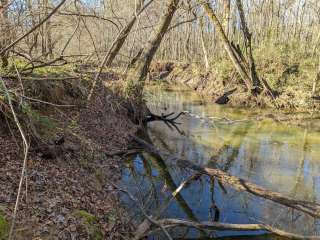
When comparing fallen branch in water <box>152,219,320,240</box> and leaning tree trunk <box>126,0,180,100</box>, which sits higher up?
leaning tree trunk <box>126,0,180,100</box>

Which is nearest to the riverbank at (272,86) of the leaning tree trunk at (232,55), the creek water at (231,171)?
the leaning tree trunk at (232,55)

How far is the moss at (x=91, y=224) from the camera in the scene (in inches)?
223

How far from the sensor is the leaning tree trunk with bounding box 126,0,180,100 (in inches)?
577

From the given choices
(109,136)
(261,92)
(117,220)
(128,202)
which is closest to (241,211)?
(128,202)

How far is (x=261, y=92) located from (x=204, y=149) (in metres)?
11.0

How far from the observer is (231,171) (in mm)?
10828

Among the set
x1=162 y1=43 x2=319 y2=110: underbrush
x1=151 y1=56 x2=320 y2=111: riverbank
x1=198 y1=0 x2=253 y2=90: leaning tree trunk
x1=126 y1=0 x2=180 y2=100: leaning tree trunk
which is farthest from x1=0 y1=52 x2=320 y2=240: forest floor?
x1=162 y1=43 x2=319 y2=110: underbrush

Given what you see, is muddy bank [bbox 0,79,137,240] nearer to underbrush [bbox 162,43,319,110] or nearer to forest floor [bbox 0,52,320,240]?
forest floor [bbox 0,52,320,240]

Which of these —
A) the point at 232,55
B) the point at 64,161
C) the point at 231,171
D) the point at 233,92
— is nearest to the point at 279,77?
the point at 233,92

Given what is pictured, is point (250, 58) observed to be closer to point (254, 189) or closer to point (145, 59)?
point (145, 59)

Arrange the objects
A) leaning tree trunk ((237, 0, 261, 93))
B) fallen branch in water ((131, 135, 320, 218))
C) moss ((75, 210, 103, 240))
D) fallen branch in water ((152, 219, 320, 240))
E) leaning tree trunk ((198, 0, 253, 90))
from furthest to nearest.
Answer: leaning tree trunk ((237, 0, 261, 93)) → leaning tree trunk ((198, 0, 253, 90)) → fallen branch in water ((131, 135, 320, 218)) → fallen branch in water ((152, 219, 320, 240)) → moss ((75, 210, 103, 240))

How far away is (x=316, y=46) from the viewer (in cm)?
2497

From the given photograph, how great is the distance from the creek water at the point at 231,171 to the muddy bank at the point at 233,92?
3111mm

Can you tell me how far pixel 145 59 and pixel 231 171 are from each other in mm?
6502
